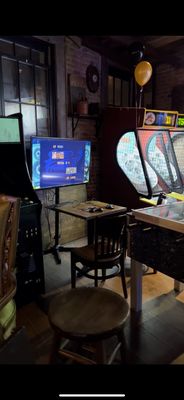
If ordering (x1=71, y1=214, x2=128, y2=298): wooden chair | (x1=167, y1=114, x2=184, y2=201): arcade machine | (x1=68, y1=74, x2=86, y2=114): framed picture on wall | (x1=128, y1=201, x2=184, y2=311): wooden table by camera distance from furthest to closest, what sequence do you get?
(x1=68, y1=74, x2=86, y2=114): framed picture on wall
(x1=167, y1=114, x2=184, y2=201): arcade machine
(x1=71, y1=214, x2=128, y2=298): wooden chair
(x1=128, y1=201, x2=184, y2=311): wooden table

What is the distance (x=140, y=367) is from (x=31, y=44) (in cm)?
352

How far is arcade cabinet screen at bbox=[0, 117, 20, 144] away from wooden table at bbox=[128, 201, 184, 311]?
1.18 meters

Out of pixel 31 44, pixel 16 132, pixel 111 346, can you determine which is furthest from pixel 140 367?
pixel 31 44

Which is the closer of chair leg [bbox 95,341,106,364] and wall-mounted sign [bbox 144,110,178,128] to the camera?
chair leg [bbox 95,341,106,364]

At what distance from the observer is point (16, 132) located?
2436 millimetres

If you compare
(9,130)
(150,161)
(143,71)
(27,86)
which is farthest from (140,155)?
(27,86)

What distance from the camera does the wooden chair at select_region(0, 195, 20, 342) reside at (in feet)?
4.99

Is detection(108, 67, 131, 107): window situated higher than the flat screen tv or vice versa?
detection(108, 67, 131, 107): window

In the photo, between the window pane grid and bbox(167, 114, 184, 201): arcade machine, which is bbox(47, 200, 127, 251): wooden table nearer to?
the window pane grid

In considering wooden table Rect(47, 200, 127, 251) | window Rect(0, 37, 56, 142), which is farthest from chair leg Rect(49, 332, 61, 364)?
window Rect(0, 37, 56, 142)

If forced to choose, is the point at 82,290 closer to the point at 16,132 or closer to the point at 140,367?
the point at 140,367

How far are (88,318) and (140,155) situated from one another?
2148 millimetres

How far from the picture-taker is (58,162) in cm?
337

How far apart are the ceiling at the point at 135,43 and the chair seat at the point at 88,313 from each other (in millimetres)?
3425
